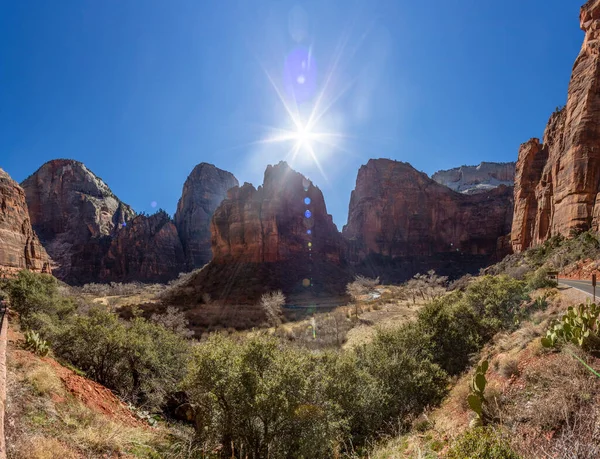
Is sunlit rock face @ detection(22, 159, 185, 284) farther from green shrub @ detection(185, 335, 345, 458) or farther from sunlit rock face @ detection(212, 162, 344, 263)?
green shrub @ detection(185, 335, 345, 458)

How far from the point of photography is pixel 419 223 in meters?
99.5

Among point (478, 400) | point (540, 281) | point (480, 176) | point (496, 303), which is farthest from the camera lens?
point (480, 176)

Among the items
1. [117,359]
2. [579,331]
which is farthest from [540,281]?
[117,359]

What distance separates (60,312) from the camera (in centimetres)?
2183

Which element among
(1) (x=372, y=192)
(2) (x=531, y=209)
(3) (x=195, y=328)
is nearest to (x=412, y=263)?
(1) (x=372, y=192)

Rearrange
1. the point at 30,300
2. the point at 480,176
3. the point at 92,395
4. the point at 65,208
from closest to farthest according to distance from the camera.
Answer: the point at 92,395 → the point at 30,300 → the point at 65,208 → the point at 480,176

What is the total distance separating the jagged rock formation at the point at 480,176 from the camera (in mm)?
136000

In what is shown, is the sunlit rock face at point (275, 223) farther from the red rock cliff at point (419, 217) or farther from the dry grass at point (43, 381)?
the dry grass at point (43, 381)

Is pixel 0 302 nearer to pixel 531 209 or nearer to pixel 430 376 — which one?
pixel 430 376

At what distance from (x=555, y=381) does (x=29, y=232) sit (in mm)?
53460

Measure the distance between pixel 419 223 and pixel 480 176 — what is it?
74.2 meters

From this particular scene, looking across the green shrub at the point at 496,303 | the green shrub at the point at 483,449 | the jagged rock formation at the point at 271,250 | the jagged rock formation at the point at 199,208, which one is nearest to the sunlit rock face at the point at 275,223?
the jagged rock formation at the point at 271,250

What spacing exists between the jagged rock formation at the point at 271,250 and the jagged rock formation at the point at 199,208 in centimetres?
5273

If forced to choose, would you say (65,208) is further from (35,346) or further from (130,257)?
(35,346)
